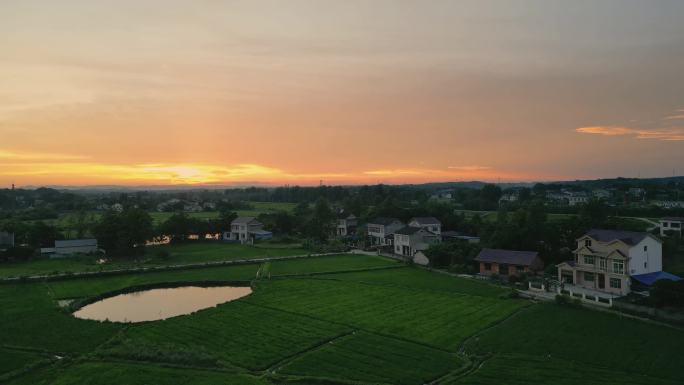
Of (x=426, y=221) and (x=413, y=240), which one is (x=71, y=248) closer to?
(x=413, y=240)

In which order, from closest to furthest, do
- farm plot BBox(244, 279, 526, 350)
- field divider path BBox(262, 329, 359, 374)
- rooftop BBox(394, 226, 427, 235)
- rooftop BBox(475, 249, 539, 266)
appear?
field divider path BBox(262, 329, 359, 374) → farm plot BBox(244, 279, 526, 350) → rooftop BBox(475, 249, 539, 266) → rooftop BBox(394, 226, 427, 235)

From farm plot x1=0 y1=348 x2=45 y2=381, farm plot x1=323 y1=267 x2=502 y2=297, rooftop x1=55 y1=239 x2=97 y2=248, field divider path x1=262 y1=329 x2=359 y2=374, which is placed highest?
rooftop x1=55 y1=239 x2=97 y2=248

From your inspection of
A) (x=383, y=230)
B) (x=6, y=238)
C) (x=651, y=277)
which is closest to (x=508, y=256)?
(x=651, y=277)

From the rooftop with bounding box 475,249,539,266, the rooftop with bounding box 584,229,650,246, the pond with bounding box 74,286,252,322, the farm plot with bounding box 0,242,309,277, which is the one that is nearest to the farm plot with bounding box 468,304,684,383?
the rooftop with bounding box 584,229,650,246

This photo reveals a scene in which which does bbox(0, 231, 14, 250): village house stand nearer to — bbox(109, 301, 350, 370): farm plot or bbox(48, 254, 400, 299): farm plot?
bbox(48, 254, 400, 299): farm plot

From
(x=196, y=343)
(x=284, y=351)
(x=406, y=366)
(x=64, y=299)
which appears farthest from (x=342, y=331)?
(x=64, y=299)

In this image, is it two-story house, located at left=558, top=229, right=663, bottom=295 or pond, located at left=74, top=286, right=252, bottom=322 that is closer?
pond, located at left=74, top=286, right=252, bottom=322

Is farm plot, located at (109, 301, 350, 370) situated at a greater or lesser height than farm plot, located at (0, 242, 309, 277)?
lesser
